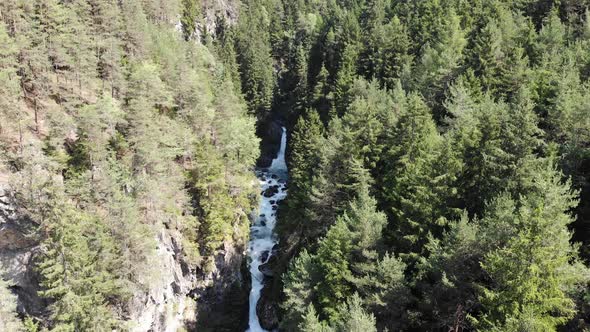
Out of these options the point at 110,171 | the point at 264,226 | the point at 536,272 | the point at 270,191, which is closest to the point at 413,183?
the point at 536,272

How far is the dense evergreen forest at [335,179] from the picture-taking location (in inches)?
917

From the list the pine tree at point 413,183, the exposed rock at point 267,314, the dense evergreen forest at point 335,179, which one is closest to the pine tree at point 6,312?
the dense evergreen forest at point 335,179

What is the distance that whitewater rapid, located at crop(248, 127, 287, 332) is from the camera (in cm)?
4912

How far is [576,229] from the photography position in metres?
25.3

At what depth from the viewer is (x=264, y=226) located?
195 ft

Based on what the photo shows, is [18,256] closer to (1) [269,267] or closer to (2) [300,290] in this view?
(2) [300,290]

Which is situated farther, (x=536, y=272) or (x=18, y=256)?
(x=18, y=256)

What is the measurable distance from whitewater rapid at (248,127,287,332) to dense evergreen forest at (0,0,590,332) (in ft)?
6.31

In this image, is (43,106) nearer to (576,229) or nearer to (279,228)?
(279,228)

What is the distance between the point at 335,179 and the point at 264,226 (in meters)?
23.2

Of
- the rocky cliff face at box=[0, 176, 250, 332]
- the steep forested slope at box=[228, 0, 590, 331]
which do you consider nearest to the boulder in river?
the steep forested slope at box=[228, 0, 590, 331]

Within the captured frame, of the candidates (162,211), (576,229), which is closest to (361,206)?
(576,229)

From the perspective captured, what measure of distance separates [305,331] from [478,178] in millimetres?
15647

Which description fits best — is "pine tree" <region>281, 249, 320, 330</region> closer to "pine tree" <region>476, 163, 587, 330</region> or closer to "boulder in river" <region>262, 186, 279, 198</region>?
"pine tree" <region>476, 163, 587, 330</region>
